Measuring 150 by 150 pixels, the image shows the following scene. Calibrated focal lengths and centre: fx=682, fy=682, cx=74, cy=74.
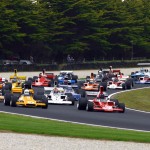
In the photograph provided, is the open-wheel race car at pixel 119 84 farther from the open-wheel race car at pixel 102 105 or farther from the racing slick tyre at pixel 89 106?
the racing slick tyre at pixel 89 106

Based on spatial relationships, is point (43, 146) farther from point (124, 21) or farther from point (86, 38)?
point (124, 21)

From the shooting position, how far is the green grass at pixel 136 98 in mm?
36106

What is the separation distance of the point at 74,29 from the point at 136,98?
4694 centimetres

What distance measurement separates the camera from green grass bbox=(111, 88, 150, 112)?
36106mm

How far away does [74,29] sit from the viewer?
87562 mm

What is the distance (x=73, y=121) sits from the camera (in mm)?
26609

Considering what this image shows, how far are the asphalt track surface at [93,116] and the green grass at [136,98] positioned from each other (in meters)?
2.83

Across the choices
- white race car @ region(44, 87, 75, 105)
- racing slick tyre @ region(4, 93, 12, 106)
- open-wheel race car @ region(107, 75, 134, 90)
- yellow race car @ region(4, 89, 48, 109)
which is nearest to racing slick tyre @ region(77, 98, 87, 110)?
yellow race car @ region(4, 89, 48, 109)

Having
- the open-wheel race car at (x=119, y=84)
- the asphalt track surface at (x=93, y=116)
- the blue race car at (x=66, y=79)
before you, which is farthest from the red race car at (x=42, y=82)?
the asphalt track surface at (x=93, y=116)

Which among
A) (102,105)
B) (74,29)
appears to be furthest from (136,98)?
(74,29)

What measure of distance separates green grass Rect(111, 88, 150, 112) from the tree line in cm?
3126

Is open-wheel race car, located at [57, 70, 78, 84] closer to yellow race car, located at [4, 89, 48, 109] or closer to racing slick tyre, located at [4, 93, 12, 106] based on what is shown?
yellow race car, located at [4, 89, 48, 109]

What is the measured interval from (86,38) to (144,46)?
13.0m

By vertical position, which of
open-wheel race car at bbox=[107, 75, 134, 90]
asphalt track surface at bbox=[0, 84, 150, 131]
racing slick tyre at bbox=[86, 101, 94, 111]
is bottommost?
asphalt track surface at bbox=[0, 84, 150, 131]
